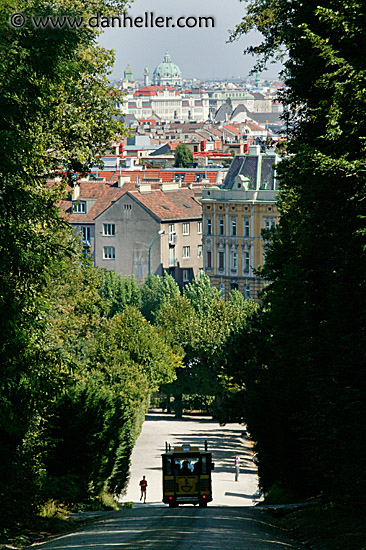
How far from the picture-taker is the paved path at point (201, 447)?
47.2 metres

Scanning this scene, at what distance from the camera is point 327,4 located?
59.5 feet

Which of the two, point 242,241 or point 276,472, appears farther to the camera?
point 242,241

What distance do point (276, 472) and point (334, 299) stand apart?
13147mm

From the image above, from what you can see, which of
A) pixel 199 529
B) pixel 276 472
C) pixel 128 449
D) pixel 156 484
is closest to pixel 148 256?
pixel 156 484

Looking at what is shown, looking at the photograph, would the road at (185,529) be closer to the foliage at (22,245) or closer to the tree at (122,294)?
the foliage at (22,245)

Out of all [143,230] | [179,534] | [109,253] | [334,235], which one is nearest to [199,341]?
[143,230]

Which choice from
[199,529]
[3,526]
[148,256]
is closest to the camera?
[3,526]

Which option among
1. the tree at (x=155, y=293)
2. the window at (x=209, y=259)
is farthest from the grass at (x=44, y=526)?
the window at (x=209, y=259)

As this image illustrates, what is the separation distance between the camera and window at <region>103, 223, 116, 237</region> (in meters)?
130

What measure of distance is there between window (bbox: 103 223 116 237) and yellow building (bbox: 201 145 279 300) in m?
14.4

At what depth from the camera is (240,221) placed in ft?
391

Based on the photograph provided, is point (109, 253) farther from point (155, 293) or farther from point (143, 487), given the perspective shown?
point (143, 487)

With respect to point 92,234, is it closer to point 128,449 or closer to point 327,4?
point 128,449

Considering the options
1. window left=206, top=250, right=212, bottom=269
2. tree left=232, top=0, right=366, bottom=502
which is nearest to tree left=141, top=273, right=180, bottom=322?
window left=206, top=250, right=212, bottom=269
